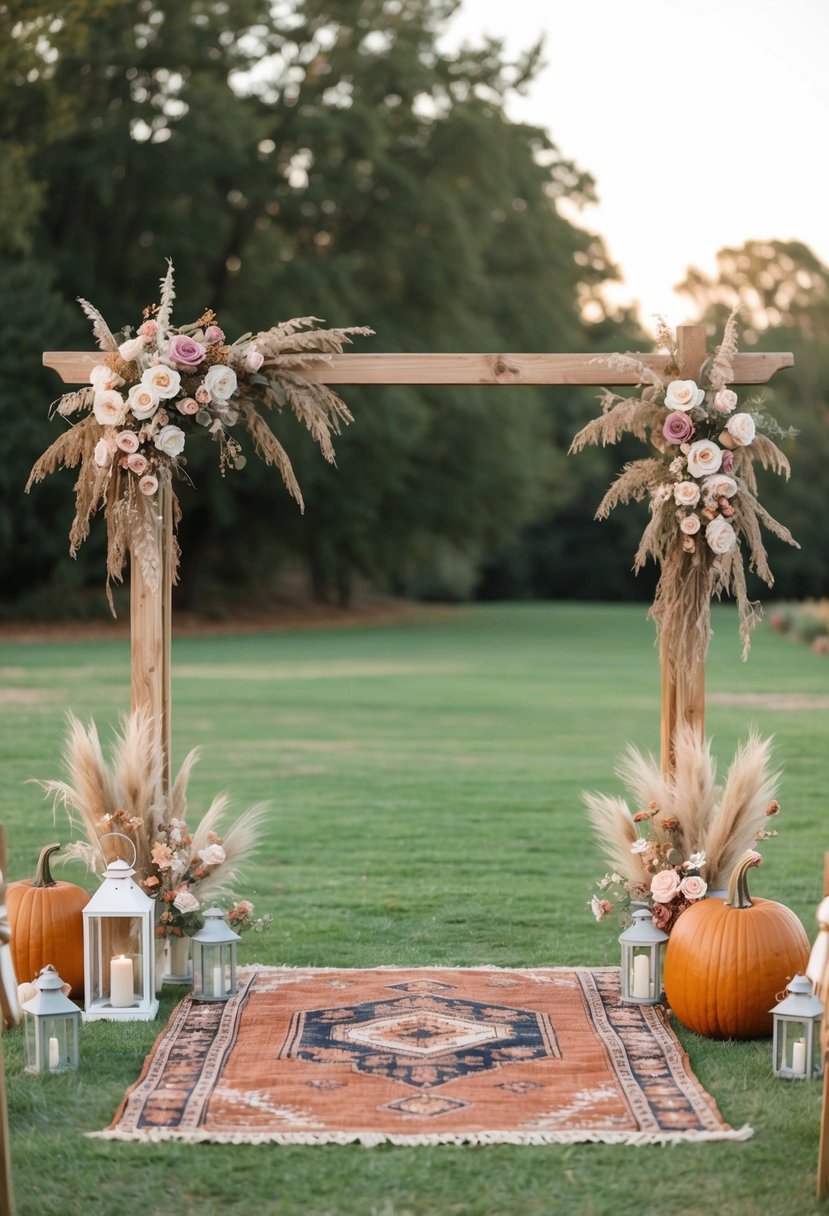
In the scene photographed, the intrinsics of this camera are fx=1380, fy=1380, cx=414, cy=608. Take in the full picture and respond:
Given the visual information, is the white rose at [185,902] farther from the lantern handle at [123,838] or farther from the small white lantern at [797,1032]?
the small white lantern at [797,1032]

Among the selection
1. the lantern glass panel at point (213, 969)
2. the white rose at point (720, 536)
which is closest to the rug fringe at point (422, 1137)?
the lantern glass panel at point (213, 969)

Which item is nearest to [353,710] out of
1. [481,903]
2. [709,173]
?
[481,903]

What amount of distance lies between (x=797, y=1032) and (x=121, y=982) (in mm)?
2461

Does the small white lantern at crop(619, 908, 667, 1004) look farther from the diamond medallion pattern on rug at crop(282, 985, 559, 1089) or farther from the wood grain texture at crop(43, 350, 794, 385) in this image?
the wood grain texture at crop(43, 350, 794, 385)

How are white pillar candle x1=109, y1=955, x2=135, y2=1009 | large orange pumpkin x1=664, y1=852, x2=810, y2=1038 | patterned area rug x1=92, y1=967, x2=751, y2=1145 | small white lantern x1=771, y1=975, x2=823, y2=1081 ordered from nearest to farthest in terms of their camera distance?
1. patterned area rug x1=92, y1=967, x2=751, y2=1145
2. small white lantern x1=771, y1=975, x2=823, y2=1081
3. large orange pumpkin x1=664, y1=852, x2=810, y2=1038
4. white pillar candle x1=109, y1=955, x2=135, y2=1009

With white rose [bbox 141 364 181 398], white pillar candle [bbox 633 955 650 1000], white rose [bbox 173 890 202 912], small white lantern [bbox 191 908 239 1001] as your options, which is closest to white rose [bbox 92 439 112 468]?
white rose [bbox 141 364 181 398]

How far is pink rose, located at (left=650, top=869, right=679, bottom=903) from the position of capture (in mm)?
5477

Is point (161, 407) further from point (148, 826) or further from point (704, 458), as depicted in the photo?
point (704, 458)

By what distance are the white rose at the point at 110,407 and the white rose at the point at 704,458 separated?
2.29 meters

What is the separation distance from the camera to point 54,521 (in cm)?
2720

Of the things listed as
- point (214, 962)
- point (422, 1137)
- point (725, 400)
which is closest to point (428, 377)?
point (725, 400)

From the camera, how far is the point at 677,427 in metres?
5.55

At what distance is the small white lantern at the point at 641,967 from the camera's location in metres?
5.39

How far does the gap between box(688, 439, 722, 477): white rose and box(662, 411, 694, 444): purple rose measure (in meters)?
0.06
